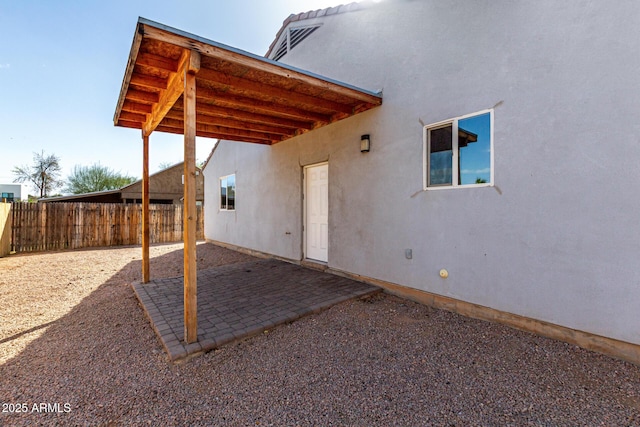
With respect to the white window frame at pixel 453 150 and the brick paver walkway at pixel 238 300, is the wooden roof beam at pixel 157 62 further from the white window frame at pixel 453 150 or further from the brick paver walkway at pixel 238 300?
the white window frame at pixel 453 150

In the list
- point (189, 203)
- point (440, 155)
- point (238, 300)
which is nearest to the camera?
point (189, 203)

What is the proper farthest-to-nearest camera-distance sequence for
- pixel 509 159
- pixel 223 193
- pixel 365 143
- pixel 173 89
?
pixel 223 193, pixel 365 143, pixel 173 89, pixel 509 159

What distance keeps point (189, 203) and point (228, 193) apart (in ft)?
23.2

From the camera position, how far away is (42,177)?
24.9 m

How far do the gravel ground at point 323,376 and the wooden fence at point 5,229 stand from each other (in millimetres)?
6549

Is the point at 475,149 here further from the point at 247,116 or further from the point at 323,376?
the point at 247,116

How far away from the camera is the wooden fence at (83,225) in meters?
8.91

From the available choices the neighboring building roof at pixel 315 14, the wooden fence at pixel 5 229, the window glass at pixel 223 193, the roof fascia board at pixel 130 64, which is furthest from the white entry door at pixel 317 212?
the wooden fence at pixel 5 229

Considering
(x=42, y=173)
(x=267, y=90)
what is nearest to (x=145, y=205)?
(x=267, y=90)

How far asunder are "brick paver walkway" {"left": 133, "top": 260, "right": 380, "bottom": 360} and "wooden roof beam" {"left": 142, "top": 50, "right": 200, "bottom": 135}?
2.73m

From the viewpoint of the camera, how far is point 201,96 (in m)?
3.92

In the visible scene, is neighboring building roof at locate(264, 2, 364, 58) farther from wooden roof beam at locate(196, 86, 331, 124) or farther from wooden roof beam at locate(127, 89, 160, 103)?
Result: wooden roof beam at locate(127, 89, 160, 103)

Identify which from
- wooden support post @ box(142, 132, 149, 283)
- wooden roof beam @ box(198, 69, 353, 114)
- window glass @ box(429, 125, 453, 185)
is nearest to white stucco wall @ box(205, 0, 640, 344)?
window glass @ box(429, 125, 453, 185)

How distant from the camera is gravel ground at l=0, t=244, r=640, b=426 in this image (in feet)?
6.17
